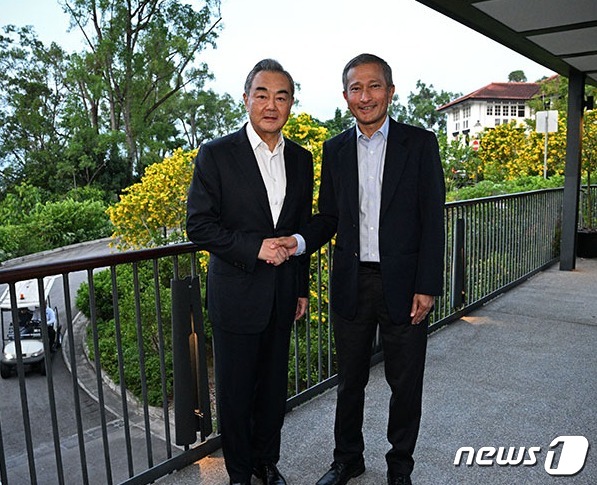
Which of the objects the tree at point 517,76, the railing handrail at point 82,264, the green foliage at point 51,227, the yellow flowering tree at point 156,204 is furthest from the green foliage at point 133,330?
the tree at point 517,76

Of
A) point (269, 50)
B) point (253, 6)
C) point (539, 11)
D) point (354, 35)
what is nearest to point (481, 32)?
point (539, 11)

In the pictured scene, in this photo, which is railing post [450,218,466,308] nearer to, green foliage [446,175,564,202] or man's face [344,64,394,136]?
man's face [344,64,394,136]

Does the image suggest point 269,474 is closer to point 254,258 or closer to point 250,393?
point 250,393

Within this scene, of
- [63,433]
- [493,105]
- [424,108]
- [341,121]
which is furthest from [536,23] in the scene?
[424,108]

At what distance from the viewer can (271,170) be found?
1900 millimetres

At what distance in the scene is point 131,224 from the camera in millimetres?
11258

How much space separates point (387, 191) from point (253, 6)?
6028cm

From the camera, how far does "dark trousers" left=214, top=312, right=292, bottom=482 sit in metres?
1.93

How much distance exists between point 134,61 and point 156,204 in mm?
19826

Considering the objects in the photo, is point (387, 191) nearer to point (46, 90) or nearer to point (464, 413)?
point (464, 413)

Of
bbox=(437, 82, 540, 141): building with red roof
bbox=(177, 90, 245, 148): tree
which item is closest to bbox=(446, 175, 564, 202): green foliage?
bbox=(177, 90, 245, 148): tree

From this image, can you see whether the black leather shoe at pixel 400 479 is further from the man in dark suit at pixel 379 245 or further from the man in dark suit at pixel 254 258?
the man in dark suit at pixel 254 258

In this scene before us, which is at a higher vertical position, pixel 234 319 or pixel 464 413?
pixel 234 319

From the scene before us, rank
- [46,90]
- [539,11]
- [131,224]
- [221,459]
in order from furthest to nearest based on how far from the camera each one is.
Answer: [46,90]
[131,224]
[539,11]
[221,459]
